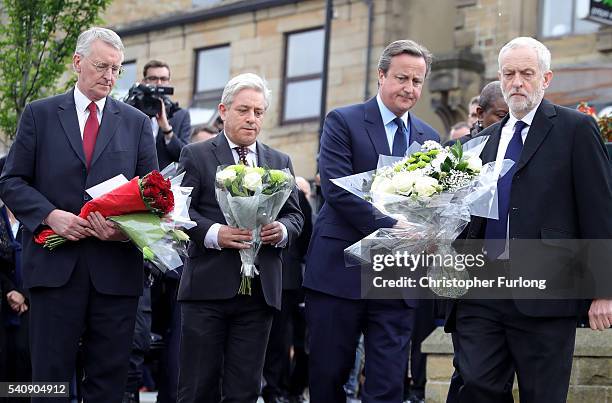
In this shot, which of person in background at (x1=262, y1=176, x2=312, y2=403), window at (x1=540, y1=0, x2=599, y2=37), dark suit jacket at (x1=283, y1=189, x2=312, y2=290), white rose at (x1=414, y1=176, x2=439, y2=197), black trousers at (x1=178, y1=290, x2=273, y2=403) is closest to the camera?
white rose at (x1=414, y1=176, x2=439, y2=197)

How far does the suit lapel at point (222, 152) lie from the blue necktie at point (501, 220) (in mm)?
1888

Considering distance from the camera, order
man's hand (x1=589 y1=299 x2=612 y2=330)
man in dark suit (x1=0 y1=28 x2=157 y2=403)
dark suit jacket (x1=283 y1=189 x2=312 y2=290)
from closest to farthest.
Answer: man's hand (x1=589 y1=299 x2=612 y2=330)
man in dark suit (x1=0 y1=28 x2=157 y2=403)
dark suit jacket (x1=283 y1=189 x2=312 y2=290)

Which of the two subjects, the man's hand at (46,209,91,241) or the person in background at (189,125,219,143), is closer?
the man's hand at (46,209,91,241)

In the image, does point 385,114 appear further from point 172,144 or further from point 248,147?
point 172,144

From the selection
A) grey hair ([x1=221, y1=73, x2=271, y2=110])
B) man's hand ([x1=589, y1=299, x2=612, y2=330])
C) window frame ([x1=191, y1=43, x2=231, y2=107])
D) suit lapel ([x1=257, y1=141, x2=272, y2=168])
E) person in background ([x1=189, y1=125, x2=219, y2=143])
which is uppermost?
window frame ([x1=191, y1=43, x2=231, y2=107])

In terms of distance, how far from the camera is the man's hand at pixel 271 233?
7.48 metres

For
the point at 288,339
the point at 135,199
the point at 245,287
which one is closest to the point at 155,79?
the point at 288,339

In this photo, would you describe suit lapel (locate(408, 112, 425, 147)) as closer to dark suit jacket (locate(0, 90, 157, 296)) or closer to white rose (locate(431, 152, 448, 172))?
white rose (locate(431, 152, 448, 172))

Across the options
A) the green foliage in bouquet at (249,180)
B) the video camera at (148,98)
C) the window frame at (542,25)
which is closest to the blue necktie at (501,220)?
the green foliage in bouquet at (249,180)

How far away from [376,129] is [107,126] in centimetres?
175

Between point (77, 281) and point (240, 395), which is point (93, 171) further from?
point (240, 395)

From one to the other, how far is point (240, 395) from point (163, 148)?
10.2 ft

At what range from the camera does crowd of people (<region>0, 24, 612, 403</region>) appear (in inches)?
261

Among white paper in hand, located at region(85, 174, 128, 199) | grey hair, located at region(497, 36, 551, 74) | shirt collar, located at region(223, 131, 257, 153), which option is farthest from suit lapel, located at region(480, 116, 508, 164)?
white paper in hand, located at region(85, 174, 128, 199)
